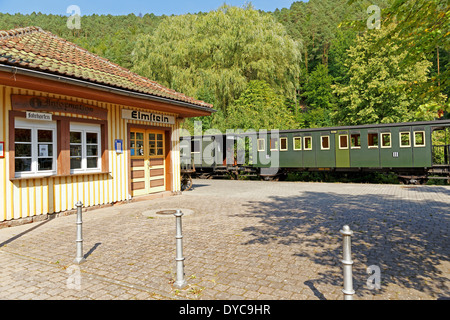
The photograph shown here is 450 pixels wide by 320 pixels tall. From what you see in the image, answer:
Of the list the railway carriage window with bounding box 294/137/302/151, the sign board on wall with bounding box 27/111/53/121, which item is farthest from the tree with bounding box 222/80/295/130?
the sign board on wall with bounding box 27/111/53/121

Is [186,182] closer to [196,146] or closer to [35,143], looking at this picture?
[35,143]

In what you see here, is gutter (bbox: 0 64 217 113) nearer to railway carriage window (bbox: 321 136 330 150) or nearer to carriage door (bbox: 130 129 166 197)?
carriage door (bbox: 130 129 166 197)

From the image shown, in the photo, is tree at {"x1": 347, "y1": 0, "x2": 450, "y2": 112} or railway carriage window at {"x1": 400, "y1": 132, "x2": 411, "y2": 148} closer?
tree at {"x1": 347, "y1": 0, "x2": 450, "y2": 112}

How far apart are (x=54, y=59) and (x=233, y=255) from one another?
7135mm

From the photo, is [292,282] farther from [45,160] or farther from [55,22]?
[55,22]

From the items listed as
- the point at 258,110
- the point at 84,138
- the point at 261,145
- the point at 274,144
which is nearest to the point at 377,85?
the point at 258,110

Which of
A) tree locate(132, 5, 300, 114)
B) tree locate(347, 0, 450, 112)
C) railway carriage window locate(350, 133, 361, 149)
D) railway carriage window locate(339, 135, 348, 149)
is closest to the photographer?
tree locate(347, 0, 450, 112)

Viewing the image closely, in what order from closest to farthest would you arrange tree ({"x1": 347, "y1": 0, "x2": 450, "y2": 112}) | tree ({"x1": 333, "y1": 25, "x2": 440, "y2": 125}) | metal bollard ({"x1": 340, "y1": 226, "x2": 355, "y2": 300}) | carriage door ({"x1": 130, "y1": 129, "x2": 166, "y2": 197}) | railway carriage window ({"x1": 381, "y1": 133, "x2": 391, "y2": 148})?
metal bollard ({"x1": 340, "y1": 226, "x2": 355, "y2": 300}) < tree ({"x1": 347, "y1": 0, "x2": 450, "y2": 112}) < carriage door ({"x1": 130, "y1": 129, "x2": 166, "y2": 197}) < railway carriage window ({"x1": 381, "y1": 133, "x2": 391, "y2": 148}) < tree ({"x1": 333, "y1": 25, "x2": 440, "y2": 125})

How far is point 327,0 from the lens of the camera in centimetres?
6675

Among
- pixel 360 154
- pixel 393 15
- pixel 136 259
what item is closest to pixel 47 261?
pixel 136 259

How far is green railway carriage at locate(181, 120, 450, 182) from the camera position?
52.0 ft

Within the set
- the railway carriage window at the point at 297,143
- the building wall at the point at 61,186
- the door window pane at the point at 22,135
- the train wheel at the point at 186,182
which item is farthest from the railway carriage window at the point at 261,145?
the door window pane at the point at 22,135

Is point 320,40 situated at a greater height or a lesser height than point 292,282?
greater
